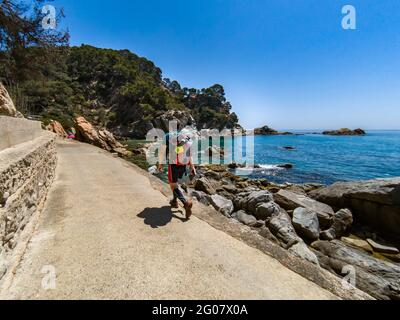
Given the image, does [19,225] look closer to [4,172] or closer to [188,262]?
[4,172]

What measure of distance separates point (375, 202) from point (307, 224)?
417cm

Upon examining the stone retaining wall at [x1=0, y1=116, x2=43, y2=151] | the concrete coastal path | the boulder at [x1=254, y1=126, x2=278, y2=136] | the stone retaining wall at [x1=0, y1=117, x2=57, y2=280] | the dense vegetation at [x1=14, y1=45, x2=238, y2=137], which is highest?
the dense vegetation at [x1=14, y1=45, x2=238, y2=137]

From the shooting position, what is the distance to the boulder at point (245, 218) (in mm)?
6905

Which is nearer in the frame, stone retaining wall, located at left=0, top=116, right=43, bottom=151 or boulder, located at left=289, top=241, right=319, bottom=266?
stone retaining wall, located at left=0, top=116, right=43, bottom=151

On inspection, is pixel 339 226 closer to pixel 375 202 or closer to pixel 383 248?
pixel 383 248

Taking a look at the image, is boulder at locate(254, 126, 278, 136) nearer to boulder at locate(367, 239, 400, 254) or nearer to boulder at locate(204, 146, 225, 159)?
boulder at locate(204, 146, 225, 159)

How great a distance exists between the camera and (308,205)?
844 cm

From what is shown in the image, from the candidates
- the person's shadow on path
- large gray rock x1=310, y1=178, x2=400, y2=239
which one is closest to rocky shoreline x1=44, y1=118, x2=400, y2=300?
large gray rock x1=310, y1=178, x2=400, y2=239

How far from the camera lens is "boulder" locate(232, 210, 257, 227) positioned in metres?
6.91

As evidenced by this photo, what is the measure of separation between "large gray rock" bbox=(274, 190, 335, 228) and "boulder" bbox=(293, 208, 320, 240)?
24.0 inches

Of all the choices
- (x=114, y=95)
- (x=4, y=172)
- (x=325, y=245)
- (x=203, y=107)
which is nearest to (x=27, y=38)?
(x=4, y=172)

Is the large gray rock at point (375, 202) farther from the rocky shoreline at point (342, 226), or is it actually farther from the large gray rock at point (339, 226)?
the large gray rock at point (339, 226)

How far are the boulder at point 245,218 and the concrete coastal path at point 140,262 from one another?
3292mm

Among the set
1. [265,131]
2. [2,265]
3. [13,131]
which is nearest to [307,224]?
[2,265]
